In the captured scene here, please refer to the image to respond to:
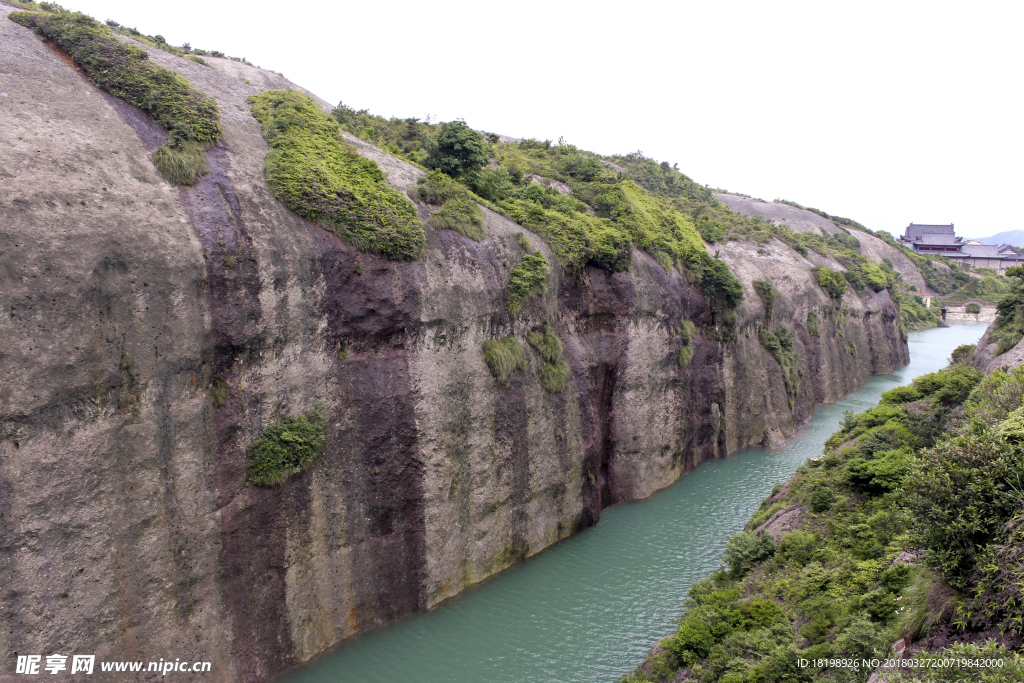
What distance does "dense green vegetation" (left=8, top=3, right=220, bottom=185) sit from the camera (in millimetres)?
15016

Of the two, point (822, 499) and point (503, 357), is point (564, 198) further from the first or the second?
point (822, 499)

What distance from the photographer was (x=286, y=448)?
47.0 ft

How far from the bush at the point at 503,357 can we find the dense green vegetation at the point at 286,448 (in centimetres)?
571

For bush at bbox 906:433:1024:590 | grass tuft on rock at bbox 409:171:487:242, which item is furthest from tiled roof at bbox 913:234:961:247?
bush at bbox 906:433:1024:590

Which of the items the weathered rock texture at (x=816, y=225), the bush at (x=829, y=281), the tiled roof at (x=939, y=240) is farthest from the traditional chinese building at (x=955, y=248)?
the bush at (x=829, y=281)

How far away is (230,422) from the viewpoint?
535 inches

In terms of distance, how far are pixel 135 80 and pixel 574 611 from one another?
18422 mm

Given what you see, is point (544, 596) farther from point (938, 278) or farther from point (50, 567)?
point (938, 278)

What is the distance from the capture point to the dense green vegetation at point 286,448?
13938mm

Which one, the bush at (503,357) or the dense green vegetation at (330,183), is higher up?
the dense green vegetation at (330,183)

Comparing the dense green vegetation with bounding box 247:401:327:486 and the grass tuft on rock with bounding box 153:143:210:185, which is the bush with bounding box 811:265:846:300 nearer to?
the dense green vegetation with bounding box 247:401:327:486

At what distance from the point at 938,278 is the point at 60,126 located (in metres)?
104

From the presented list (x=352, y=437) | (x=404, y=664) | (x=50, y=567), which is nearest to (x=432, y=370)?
(x=352, y=437)

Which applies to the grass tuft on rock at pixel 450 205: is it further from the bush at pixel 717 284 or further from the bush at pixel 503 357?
the bush at pixel 717 284
